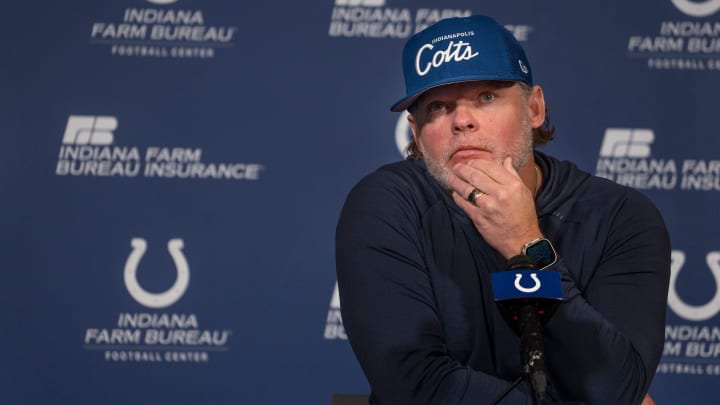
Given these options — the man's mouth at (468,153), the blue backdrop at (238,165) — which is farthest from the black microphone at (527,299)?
the blue backdrop at (238,165)

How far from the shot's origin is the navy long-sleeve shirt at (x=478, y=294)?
1.67 metres

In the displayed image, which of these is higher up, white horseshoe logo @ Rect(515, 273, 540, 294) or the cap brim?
the cap brim

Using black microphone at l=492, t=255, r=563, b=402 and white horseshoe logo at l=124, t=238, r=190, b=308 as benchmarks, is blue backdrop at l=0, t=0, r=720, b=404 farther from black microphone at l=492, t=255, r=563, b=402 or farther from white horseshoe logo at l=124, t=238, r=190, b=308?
black microphone at l=492, t=255, r=563, b=402

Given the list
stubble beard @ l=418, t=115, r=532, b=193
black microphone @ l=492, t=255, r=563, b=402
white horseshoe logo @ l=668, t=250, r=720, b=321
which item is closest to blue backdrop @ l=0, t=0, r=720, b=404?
white horseshoe logo @ l=668, t=250, r=720, b=321

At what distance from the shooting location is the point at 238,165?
376 centimetres

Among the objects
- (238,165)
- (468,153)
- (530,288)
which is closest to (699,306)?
(238,165)

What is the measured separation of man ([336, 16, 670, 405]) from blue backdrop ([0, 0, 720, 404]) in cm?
179

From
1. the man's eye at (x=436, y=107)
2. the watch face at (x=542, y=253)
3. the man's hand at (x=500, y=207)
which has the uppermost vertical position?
the man's eye at (x=436, y=107)

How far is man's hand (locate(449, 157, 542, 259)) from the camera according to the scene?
1.68m

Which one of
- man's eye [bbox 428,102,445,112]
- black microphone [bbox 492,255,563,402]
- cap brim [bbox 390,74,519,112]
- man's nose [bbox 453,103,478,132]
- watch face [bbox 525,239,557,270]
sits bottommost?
black microphone [bbox 492,255,563,402]

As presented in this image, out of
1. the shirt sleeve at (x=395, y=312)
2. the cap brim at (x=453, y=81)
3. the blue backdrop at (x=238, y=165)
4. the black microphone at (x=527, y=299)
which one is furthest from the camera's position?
the blue backdrop at (x=238, y=165)

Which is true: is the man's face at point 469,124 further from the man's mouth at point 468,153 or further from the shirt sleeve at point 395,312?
the shirt sleeve at point 395,312

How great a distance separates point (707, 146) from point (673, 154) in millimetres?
148

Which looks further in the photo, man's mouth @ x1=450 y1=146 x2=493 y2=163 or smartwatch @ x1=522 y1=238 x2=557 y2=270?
man's mouth @ x1=450 y1=146 x2=493 y2=163
